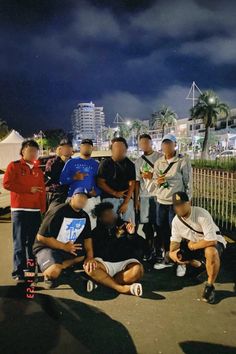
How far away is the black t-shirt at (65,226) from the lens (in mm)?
3889

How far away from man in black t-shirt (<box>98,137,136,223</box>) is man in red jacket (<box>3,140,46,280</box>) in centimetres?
100

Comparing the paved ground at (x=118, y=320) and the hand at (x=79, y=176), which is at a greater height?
the hand at (x=79, y=176)

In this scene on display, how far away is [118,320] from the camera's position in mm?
3197

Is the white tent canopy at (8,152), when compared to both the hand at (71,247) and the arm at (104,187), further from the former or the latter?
the hand at (71,247)

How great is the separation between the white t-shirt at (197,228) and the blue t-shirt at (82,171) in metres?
1.43

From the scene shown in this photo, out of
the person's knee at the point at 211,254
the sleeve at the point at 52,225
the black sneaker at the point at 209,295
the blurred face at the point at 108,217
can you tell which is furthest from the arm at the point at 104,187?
the black sneaker at the point at 209,295

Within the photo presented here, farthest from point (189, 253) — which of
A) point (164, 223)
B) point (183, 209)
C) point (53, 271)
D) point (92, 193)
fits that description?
point (53, 271)

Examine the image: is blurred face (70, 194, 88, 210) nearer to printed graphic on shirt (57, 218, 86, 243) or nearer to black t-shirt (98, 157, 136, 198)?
printed graphic on shirt (57, 218, 86, 243)

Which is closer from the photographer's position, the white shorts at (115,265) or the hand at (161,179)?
the white shorts at (115,265)

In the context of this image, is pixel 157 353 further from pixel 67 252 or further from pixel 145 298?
pixel 67 252

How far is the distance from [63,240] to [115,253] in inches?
28.0

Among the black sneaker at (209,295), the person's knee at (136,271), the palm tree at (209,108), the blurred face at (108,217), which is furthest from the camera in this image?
the palm tree at (209,108)

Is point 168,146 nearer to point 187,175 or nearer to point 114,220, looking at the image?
point 187,175

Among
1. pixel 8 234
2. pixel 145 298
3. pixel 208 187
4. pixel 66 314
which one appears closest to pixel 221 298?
pixel 145 298
